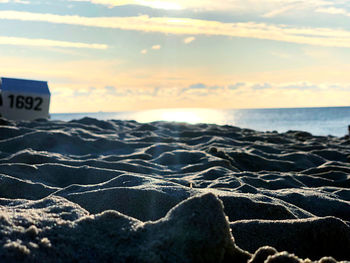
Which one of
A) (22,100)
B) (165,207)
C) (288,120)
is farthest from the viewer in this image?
(288,120)

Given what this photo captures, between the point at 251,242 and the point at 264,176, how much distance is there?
7.61 feet

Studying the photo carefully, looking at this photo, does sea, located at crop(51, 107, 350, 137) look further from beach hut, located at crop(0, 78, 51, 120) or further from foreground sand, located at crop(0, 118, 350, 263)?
foreground sand, located at crop(0, 118, 350, 263)

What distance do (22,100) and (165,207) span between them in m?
9.32

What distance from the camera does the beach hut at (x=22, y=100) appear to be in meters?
10.7

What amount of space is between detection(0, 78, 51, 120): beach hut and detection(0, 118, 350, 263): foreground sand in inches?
208

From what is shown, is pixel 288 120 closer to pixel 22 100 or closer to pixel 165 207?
pixel 22 100

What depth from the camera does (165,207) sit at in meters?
2.47

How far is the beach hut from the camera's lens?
10673mm

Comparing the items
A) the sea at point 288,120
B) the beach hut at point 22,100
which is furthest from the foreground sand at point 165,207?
the sea at point 288,120

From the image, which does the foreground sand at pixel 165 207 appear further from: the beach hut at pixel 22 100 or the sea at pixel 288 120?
the sea at pixel 288 120

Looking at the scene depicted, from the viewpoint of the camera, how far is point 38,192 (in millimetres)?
3016

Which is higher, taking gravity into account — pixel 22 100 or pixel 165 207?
pixel 22 100

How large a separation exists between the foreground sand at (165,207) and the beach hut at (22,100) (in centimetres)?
528

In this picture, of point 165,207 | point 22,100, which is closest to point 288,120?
point 22,100
